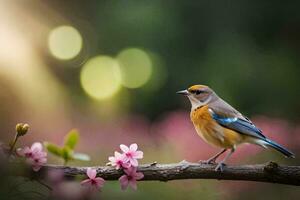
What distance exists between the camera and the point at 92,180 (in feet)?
3.76

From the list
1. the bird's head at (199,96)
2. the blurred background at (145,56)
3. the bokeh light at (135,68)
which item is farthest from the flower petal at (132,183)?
the bokeh light at (135,68)

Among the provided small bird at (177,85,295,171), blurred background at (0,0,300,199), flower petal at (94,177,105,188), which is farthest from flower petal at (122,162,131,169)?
blurred background at (0,0,300,199)

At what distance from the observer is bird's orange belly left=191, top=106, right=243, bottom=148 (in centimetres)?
182

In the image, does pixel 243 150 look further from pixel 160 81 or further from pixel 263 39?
pixel 263 39

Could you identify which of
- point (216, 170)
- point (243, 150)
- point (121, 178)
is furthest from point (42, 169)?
point (243, 150)

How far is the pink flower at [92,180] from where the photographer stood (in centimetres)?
111

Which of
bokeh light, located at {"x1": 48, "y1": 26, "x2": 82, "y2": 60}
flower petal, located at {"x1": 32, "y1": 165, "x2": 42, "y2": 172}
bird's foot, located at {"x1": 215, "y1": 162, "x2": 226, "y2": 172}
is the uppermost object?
bokeh light, located at {"x1": 48, "y1": 26, "x2": 82, "y2": 60}

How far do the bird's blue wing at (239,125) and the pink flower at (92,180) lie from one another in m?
0.75

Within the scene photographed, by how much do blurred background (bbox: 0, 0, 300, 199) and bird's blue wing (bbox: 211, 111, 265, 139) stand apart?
10.0ft

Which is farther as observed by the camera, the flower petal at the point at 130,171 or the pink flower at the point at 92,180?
the flower petal at the point at 130,171

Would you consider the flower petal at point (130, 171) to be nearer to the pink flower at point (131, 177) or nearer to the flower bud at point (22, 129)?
the pink flower at point (131, 177)

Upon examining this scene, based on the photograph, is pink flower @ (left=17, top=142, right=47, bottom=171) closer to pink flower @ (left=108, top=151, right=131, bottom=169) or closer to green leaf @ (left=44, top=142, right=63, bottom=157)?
green leaf @ (left=44, top=142, right=63, bottom=157)

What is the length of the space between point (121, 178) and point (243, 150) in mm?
2035

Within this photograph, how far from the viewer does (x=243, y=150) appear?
3205 mm
